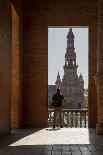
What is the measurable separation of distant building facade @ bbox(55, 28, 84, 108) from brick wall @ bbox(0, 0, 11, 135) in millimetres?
56869

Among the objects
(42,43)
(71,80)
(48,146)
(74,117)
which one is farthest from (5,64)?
(71,80)

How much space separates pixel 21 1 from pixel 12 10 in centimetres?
143

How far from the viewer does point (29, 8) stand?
1916 centimetres

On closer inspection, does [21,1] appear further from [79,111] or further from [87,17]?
[79,111]

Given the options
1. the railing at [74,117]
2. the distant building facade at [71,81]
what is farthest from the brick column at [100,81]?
the distant building facade at [71,81]

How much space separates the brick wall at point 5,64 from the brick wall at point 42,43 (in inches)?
123

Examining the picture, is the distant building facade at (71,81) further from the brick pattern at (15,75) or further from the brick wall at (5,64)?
the brick wall at (5,64)

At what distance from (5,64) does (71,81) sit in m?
65.8

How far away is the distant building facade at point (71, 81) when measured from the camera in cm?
7419

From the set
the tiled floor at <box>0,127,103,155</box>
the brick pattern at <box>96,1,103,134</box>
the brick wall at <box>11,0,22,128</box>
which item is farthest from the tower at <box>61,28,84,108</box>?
the tiled floor at <box>0,127,103,155</box>

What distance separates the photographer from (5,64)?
596 inches

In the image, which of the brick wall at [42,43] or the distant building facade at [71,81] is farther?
the distant building facade at [71,81]

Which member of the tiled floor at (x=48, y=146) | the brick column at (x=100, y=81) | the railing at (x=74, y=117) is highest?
the brick column at (x=100, y=81)

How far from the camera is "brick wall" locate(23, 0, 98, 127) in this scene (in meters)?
18.7
